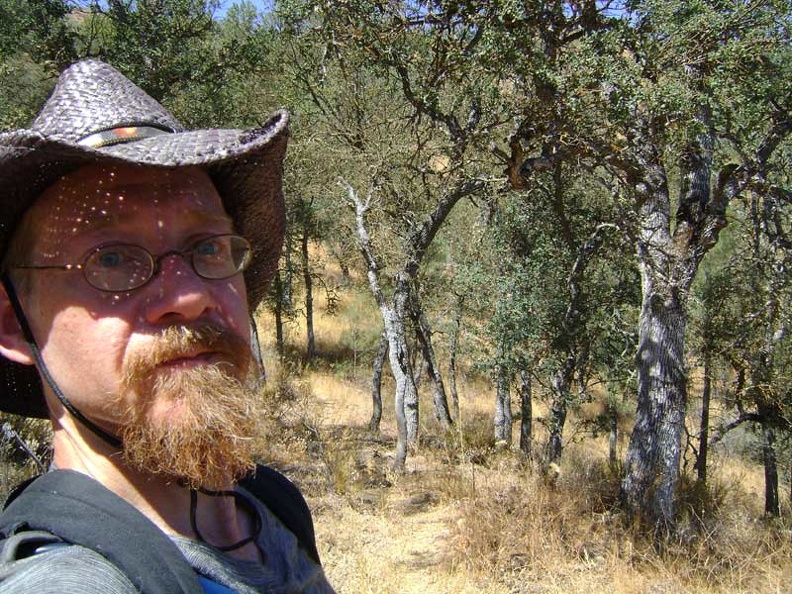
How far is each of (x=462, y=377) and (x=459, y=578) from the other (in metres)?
15.4

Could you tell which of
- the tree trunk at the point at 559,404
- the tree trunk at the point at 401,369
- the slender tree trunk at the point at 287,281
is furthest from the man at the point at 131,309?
the slender tree trunk at the point at 287,281

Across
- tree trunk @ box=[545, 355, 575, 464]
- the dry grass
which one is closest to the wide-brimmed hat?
the dry grass

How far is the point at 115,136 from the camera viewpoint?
3.82ft

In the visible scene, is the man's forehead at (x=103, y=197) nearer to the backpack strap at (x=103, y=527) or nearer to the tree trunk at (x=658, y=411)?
the backpack strap at (x=103, y=527)

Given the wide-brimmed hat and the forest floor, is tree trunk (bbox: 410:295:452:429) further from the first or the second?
the wide-brimmed hat

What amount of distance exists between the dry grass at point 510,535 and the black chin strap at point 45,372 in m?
4.23

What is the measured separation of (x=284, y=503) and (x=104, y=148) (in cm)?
88

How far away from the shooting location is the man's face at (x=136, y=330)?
1.12m

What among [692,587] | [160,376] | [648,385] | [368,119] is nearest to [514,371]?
[648,385]

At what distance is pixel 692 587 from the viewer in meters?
5.23

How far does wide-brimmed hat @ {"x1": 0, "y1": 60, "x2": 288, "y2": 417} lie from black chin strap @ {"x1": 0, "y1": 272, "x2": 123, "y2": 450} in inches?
3.7

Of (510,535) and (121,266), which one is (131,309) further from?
(510,535)

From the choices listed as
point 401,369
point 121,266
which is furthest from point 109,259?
point 401,369

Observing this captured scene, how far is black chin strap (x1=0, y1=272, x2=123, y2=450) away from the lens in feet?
3.78
